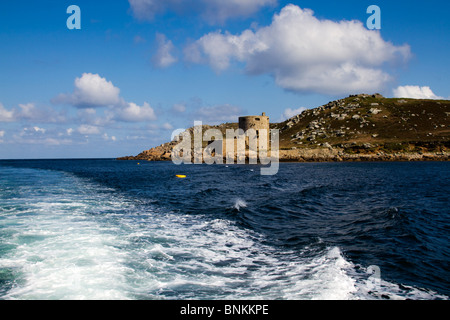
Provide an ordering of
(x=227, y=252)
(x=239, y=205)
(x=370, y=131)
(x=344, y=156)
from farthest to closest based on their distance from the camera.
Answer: (x=370, y=131), (x=344, y=156), (x=239, y=205), (x=227, y=252)

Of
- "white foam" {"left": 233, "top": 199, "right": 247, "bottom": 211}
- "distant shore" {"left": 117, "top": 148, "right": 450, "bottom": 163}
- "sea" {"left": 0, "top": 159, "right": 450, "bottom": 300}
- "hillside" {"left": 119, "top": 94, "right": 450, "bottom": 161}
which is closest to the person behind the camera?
"sea" {"left": 0, "top": 159, "right": 450, "bottom": 300}

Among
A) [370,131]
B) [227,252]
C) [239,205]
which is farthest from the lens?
[370,131]

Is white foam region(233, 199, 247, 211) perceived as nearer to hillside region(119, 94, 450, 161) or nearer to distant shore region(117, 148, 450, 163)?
distant shore region(117, 148, 450, 163)

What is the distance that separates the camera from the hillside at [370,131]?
284ft

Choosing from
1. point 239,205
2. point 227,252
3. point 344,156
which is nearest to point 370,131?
point 344,156

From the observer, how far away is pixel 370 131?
11106cm

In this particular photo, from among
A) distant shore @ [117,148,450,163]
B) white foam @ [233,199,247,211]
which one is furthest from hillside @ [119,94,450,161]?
white foam @ [233,199,247,211]

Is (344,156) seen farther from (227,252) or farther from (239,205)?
(227,252)

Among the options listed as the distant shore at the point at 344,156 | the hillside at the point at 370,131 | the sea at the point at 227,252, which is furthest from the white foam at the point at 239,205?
the hillside at the point at 370,131

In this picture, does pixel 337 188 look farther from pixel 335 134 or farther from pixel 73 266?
pixel 335 134

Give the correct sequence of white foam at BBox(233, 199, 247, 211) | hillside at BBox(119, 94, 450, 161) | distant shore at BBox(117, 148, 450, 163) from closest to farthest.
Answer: white foam at BBox(233, 199, 247, 211)
distant shore at BBox(117, 148, 450, 163)
hillside at BBox(119, 94, 450, 161)

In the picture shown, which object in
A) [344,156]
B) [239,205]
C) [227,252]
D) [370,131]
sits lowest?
[227,252]

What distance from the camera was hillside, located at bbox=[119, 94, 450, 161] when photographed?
86.7 meters
